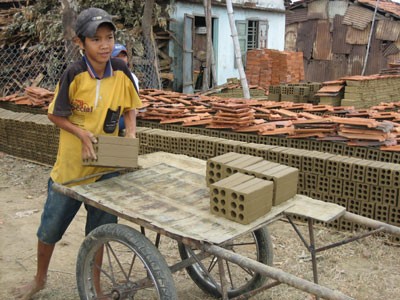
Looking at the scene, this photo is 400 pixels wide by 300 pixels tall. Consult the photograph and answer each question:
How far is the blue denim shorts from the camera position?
3387 mm

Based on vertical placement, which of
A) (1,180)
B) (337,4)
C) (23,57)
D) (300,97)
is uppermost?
(337,4)

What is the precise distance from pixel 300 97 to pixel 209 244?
435 inches

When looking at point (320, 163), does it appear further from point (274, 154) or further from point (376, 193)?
point (376, 193)

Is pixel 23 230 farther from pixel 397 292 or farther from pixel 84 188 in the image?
pixel 397 292

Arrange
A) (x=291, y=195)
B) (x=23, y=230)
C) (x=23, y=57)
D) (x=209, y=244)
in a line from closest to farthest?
(x=209, y=244), (x=291, y=195), (x=23, y=230), (x=23, y=57)

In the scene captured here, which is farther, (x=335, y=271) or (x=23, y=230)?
(x=23, y=230)

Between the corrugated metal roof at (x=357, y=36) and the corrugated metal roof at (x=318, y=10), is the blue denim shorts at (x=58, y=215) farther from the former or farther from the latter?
the corrugated metal roof at (x=318, y=10)

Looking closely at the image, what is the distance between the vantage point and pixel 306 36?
26.6 m

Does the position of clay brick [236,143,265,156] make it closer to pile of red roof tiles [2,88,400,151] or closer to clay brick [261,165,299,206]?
pile of red roof tiles [2,88,400,151]

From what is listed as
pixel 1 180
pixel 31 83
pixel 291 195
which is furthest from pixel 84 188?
pixel 31 83

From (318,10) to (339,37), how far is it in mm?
2111

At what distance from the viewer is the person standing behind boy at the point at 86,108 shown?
3170 mm

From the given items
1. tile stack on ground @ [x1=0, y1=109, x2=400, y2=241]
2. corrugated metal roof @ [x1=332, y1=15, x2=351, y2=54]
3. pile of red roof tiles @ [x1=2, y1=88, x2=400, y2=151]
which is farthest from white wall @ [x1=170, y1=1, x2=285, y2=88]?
tile stack on ground @ [x1=0, y1=109, x2=400, y2=241]

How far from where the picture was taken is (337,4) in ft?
81.9
